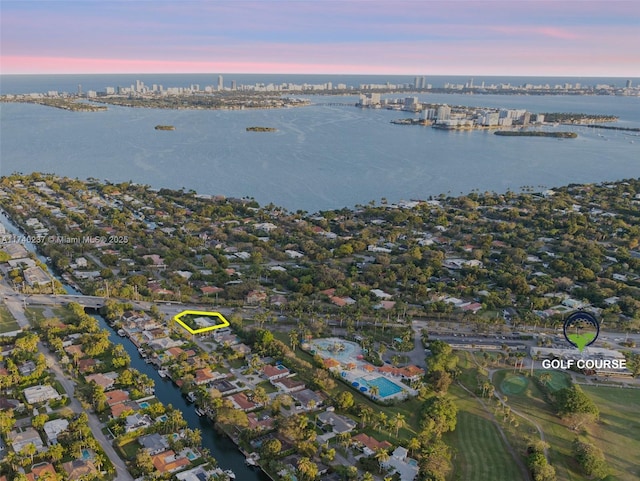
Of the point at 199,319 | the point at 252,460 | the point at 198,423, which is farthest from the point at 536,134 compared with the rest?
the point at 252,460

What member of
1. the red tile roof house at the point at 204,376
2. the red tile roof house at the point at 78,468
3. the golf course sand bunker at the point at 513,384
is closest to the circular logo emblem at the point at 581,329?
the golf course sand bunker at the point at 513,384

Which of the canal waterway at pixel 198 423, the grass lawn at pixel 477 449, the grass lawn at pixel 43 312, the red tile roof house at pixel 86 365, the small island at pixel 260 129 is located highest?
the small island at pixel 260 129

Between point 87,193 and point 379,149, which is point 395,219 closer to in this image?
point 87,193

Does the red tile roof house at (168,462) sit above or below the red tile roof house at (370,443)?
below

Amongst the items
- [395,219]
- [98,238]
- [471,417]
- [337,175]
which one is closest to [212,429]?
[471,417]

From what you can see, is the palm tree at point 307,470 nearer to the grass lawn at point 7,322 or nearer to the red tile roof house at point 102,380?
the red tile roof house at point 102,380
